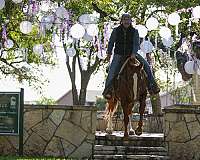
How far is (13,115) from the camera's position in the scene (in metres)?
10.3

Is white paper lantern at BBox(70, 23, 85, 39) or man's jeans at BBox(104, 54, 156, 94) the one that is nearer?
man's jeans at BBox(104, 54, 156, 94)

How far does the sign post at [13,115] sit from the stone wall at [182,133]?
3017mm

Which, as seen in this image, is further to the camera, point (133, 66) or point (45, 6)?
point (45, 6)

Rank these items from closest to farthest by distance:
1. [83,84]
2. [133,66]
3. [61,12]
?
[133,66]
[61,12]
[83,84]

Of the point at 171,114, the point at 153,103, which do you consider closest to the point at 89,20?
the point at 171,114

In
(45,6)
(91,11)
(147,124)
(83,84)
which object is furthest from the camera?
(83,84)

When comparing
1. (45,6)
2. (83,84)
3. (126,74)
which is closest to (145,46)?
(45,6)

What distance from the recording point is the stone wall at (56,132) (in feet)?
34.2

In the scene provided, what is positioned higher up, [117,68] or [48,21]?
[48,21]

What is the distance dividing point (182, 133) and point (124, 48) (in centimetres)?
211

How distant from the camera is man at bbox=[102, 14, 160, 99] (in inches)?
389

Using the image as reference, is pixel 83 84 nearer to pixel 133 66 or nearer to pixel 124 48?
pixel 124 48

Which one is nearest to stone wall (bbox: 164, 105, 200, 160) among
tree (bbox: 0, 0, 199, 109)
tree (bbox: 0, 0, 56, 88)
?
tree (bbox: 0, 0, 199, 109)

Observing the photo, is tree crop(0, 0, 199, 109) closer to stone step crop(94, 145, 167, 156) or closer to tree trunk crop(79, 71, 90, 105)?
tree trunk crop(79, 71, 90, 105)
